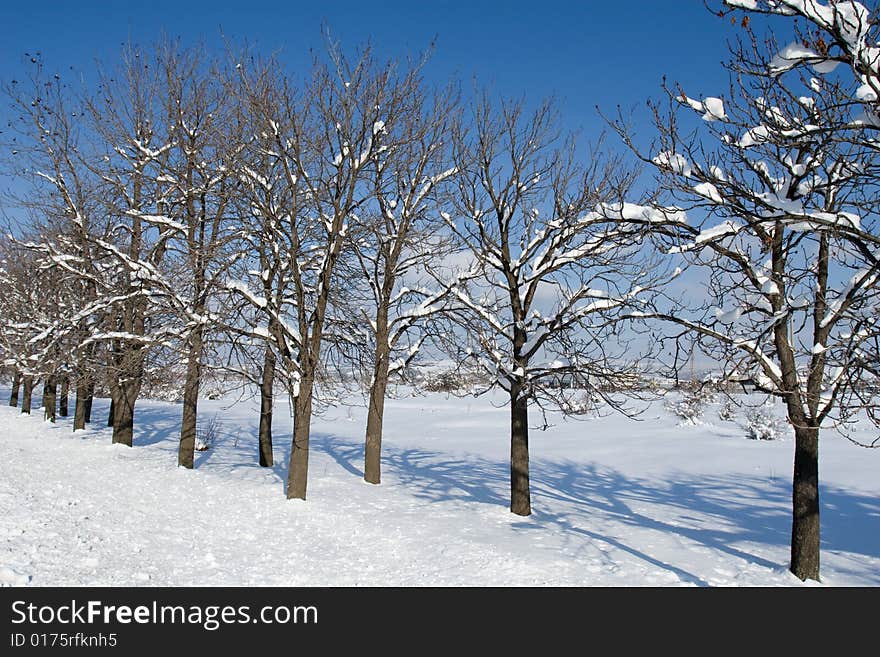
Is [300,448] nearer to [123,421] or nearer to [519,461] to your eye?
[519,461]

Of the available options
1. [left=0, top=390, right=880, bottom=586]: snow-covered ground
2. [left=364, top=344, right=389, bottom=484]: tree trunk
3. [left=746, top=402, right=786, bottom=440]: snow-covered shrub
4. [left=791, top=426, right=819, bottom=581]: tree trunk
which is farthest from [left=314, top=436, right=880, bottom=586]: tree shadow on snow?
[left=746, top=402, right=786, bottom=440]: snow-covered shrub

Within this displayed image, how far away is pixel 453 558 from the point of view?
25.6 ft

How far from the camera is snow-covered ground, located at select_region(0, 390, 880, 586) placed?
694cm

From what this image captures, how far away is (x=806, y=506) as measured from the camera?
24.8ft

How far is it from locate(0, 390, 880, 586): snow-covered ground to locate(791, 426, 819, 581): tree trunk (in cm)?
33

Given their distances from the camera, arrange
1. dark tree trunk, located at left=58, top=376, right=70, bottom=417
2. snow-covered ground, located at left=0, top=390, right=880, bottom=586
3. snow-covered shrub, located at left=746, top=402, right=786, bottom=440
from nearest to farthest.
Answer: snow-covered ground, located at left=0, top=390, right=880, bottom=586
dark tree trunk, located at left=58, top=376, right=70, bottom=417
snow-covered shrub, located at left=746, top=402, right=786, bottom=440

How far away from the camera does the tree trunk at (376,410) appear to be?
518 inches

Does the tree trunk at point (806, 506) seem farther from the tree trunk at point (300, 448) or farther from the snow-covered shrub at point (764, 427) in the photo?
the snow-covered shrub at point (764, 427)

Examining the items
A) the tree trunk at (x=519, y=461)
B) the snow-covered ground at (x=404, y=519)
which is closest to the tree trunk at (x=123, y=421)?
the snow-covered ground at (x=404, y=519)

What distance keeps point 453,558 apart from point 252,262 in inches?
347

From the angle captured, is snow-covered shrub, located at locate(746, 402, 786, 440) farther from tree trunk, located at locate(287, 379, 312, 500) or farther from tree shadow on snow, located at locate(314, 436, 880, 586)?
tree trunk, located at locate(287, 379, 312, 500)

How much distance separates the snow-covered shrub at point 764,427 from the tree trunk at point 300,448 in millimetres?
21159

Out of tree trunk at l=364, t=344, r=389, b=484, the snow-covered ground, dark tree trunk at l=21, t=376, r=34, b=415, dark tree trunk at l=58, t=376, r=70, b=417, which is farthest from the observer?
dark tree trunk at l=21, t=376, r=34, b=415

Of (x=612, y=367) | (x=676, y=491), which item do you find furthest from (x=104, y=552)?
(x=676, y=491)
